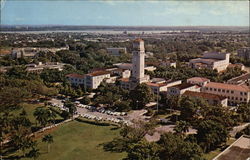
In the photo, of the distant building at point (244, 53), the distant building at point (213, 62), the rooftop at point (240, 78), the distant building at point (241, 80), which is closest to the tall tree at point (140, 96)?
the distant building at point (241, 80)

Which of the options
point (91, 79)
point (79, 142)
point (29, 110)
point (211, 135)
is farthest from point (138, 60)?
point (211, 135)

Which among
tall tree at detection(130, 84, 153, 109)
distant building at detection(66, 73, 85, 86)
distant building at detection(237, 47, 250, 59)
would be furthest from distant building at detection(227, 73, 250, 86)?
distant building at detection(237, 47, 250, 59)

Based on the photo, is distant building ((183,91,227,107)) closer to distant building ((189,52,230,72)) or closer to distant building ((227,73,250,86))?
distant building ((227,73,250,86))

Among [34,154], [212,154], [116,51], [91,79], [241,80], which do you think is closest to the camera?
[34,154]

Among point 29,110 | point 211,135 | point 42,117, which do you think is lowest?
point 29,110

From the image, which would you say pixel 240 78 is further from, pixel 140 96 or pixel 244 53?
pixel 244 53

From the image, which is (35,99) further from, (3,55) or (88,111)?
(3,55)

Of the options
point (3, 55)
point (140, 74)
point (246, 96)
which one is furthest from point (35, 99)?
point (3, 55)

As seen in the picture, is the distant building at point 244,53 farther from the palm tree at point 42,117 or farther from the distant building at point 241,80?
the palm tree at point 42,117
